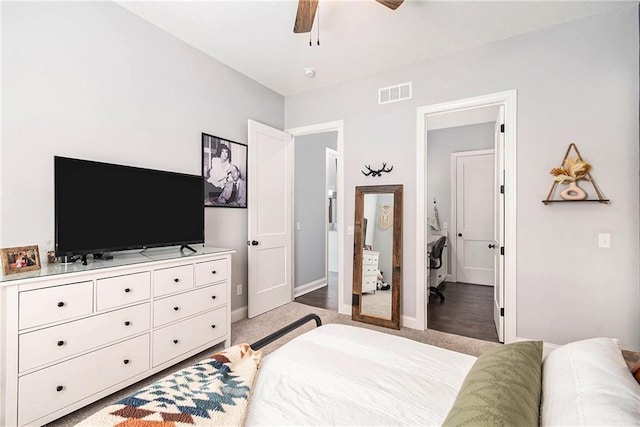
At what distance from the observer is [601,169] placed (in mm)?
2436

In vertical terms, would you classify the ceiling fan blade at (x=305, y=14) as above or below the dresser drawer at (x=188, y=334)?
above

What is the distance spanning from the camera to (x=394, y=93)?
335 centimetres

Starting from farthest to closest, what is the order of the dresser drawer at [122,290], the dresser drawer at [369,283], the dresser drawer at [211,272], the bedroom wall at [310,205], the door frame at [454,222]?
the door frame at [454,222], the bedroom wall at [310,205], the dresser drawer at [369,283], the dresser drawer at [211,272], the dresser drawer at [122,290]

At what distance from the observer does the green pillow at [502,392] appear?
74 cm

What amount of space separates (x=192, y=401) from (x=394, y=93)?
3.33m

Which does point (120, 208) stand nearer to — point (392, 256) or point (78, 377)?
point (78, 377)

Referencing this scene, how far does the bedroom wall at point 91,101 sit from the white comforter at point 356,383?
5.56ft

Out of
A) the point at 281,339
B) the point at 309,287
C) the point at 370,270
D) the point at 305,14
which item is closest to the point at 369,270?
the point at 370,270

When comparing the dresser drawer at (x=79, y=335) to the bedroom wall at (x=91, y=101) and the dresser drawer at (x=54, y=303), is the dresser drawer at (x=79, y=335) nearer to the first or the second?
the dresser drawer at (x=54, y=303)

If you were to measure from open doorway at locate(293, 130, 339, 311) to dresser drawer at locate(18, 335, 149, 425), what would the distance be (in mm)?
2361

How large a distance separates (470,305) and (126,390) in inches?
153

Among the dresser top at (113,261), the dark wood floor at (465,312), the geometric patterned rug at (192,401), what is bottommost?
the dark wood floor at (465,312)

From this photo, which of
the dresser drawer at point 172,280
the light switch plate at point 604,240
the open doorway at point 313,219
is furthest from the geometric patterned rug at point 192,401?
the open doorway at point 313,219

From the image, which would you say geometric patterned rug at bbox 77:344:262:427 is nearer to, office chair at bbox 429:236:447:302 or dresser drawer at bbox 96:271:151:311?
dresser drawer at bbox 96:271:151:311
